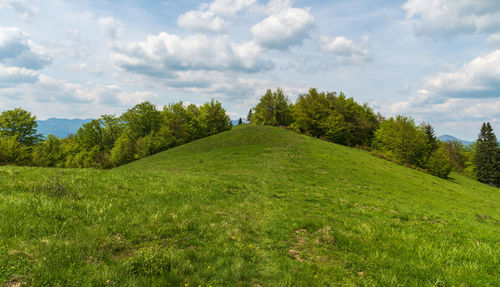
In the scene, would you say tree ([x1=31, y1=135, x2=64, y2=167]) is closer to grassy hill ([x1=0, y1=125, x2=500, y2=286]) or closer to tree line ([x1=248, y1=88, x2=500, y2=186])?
grassy hill ([x1=0, y1=125, x2=500, y2=286])

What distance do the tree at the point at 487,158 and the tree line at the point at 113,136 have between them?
106 metres

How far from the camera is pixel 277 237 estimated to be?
28.5 ft

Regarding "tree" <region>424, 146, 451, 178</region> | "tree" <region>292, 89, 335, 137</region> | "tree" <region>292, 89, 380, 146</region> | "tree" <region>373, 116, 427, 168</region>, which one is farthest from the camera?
"tree" <region>292, 89, 335, 137</region>

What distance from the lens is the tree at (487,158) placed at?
82794 mm

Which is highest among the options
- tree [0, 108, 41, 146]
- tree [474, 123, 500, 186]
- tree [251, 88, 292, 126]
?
tree [251, 88, 292, 126]

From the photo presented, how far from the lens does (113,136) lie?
268ft

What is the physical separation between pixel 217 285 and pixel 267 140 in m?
47.0

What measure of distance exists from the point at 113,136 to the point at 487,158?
15253 centimetres

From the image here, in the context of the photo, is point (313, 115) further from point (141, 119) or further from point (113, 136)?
point (113, 136)

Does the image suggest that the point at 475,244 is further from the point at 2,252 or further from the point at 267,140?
the point at 267,140

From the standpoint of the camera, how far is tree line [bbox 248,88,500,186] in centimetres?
5525

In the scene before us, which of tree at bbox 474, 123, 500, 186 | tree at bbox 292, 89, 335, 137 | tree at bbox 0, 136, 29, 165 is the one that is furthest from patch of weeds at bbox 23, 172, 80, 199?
tree at bbox 474, 123, 500, 186

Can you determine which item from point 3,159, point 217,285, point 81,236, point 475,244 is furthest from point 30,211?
point 3,159

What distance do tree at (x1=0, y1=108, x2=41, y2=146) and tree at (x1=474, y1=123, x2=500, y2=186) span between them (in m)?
162
